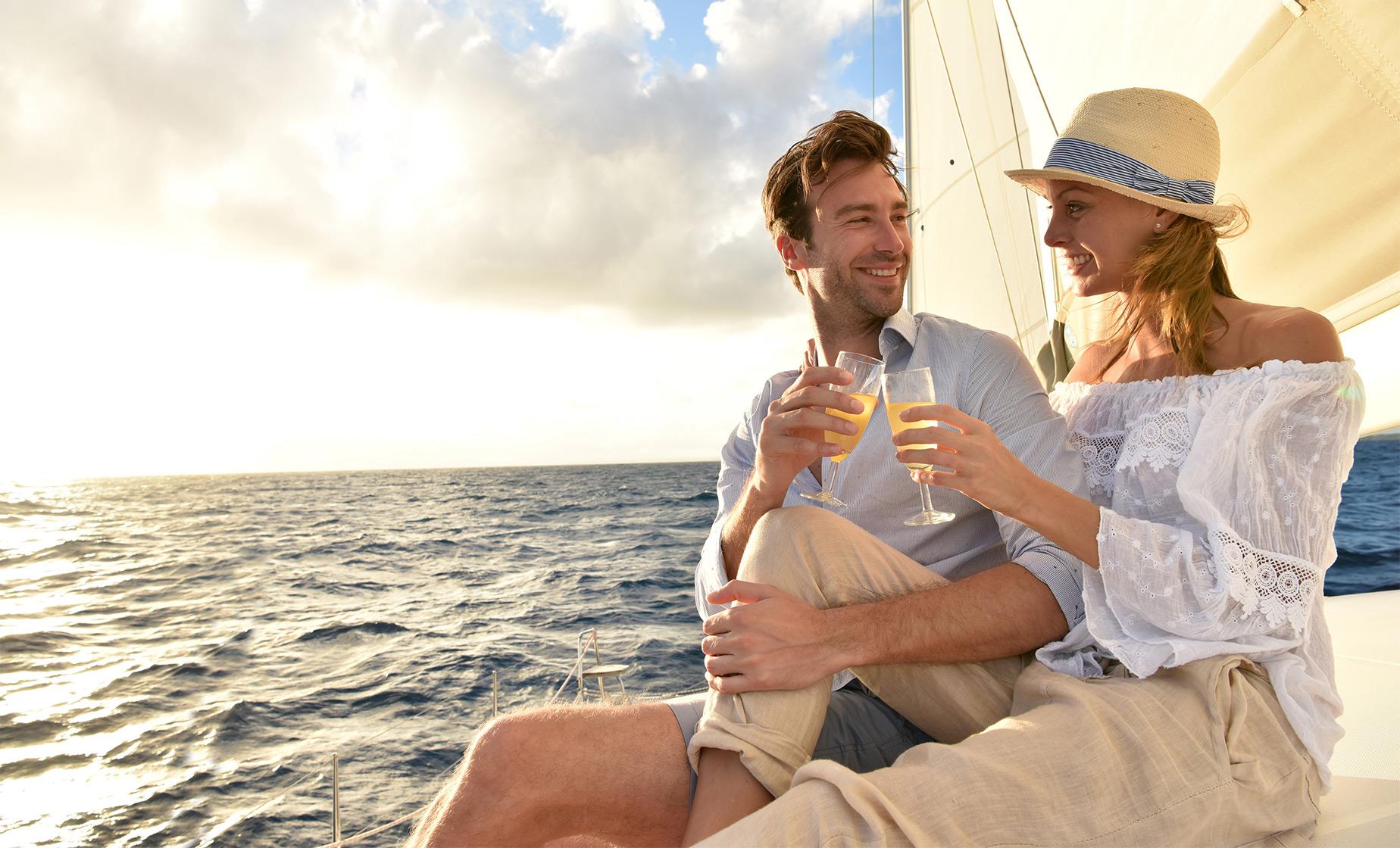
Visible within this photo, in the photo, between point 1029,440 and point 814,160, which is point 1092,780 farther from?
point 814,160

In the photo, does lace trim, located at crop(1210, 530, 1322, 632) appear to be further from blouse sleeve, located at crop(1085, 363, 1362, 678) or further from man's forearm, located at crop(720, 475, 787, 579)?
man's forearm, located at crop(720, 475, 787, 579)

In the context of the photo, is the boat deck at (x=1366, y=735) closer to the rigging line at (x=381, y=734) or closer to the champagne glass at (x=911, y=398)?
the champagne glass at (x=911, y=398)

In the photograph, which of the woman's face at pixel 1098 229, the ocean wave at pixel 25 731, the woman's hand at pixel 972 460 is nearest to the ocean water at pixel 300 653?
the ocean wave at pixel 25 731

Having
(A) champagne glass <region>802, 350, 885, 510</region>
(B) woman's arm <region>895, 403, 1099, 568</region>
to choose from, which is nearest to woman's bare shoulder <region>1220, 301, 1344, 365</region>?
(B) woman's arm <region>895, 403, 1099, 568</region>

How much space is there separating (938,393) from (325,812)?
6.56 m

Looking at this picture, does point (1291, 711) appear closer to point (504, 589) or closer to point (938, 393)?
point (938, 393)

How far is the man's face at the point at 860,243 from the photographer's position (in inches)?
94.6

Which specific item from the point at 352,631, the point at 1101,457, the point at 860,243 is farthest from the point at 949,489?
the point at 352,631

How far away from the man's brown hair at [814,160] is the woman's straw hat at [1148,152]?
0.53 meters

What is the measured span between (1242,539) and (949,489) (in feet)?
1.99

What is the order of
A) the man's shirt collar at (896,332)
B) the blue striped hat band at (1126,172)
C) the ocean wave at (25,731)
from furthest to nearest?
the ocean wave at (25,731), the man's shirt collar at (896,332), the blue striped hat band at (1126,172)

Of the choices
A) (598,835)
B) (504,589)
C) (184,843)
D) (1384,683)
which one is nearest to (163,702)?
(184,843)

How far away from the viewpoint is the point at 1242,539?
152 centimetres

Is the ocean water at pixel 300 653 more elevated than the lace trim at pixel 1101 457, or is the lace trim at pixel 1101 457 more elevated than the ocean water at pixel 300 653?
the lace trim at pixel 1101 457
